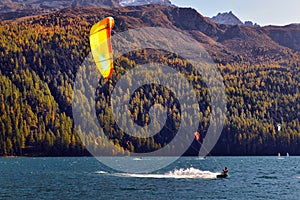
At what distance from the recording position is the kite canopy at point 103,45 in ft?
217

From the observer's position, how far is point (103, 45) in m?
68.3

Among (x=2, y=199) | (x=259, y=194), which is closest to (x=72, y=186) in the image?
(x=2, y=199)

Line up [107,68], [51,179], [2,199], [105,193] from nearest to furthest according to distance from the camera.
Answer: [107,68], [2,199], [105,193], [51,179]

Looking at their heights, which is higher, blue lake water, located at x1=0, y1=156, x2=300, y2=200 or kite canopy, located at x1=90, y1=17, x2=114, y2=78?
kite canopy, located at x1=90, y1=17, x2=114, y2=78

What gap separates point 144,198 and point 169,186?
1828 cm

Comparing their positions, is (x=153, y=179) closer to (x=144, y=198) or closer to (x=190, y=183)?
(x=190, y=183)

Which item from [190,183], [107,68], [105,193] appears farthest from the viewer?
[190,183]

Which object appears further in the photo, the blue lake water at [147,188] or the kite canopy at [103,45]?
the blue lake water at [147,188]

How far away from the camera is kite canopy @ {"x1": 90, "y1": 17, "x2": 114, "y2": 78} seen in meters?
66.0

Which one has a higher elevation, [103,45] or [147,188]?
[103,45]

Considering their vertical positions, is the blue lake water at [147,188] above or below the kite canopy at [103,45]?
below

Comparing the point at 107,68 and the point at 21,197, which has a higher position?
the point at 107,68

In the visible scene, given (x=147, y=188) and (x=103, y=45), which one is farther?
(x=147, y=188)

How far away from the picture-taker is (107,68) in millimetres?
68250
